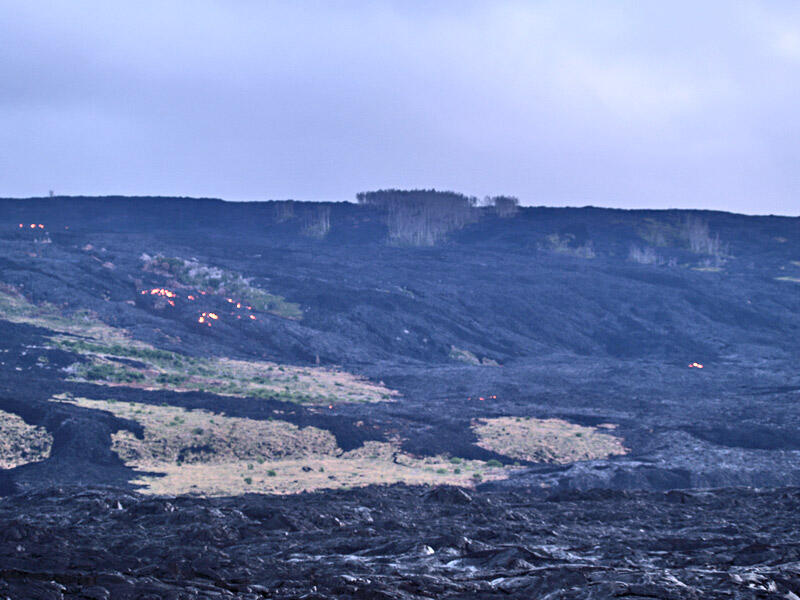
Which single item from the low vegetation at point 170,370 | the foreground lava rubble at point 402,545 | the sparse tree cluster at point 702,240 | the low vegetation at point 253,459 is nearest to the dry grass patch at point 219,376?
the low vegetation at point 170,370

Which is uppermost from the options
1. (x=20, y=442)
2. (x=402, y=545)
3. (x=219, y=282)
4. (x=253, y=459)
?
(x=219, y=282)

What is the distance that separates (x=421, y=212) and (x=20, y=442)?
9237cm

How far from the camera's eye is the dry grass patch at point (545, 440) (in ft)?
105

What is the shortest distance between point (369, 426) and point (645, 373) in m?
27.3

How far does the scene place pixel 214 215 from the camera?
361 feet

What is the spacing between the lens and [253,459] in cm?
2841

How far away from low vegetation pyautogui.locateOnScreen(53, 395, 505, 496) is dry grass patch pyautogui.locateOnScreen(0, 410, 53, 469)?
2383mm

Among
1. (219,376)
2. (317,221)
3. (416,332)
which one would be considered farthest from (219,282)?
(317,221)

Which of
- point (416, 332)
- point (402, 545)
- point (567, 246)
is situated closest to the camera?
point (402, 545)

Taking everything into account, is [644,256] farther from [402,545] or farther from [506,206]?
[402,545]

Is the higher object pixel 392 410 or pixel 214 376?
pixel 214 376

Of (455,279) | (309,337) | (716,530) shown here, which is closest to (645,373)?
(309,337)

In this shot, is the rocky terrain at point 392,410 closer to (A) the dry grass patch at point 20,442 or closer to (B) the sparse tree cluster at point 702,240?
(A) the dry grass patch at point 20,442

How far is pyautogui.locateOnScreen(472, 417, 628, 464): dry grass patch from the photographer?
3192 cm
